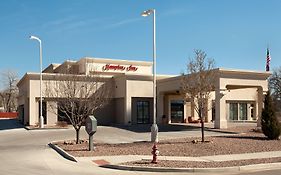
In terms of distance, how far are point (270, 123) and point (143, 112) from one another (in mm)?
19575

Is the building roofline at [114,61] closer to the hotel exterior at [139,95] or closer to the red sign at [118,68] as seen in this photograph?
the hotel exterior at [139,95]

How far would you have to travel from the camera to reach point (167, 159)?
580 inches

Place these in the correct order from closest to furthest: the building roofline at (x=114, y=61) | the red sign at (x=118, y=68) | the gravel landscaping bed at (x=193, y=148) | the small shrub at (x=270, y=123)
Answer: the gravel landscaping bed at (x=193, y=148) → the small shrub at (x=270, y=123) → the building roofline at (x=114, y=61) → the red sign at (x=118, y=68)

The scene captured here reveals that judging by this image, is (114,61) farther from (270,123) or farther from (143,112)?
(270,123)

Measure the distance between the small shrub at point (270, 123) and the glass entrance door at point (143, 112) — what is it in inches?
735

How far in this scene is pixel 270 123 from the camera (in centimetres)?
Result: 2223

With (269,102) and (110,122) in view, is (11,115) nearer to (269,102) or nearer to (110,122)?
(110,122)

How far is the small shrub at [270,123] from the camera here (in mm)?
22016

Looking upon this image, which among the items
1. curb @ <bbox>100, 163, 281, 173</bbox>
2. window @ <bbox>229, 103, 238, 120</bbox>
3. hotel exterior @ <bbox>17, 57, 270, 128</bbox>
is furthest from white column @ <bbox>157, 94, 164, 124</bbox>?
curb @ <bbox>100, 163, 281, 173</bbox>

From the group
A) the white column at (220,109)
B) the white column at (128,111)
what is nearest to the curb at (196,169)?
the white column at (220,109)

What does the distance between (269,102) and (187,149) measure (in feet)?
26.5

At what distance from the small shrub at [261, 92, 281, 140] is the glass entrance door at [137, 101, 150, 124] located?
18.7m

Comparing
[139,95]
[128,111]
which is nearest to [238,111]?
[139,95]

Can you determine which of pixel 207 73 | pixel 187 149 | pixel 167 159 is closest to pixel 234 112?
pixel 207 73
